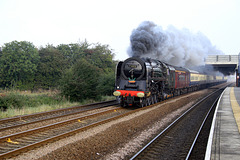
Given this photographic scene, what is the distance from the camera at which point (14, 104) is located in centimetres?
1427

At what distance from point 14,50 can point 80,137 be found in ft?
89.7

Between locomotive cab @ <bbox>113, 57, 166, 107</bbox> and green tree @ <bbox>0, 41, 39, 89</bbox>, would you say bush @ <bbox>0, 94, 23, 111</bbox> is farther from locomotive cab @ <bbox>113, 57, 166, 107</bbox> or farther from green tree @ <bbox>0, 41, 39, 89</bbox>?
green tree @ <bbox>0, 41, 39, 89</bbox>

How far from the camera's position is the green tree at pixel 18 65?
2967 centimetres

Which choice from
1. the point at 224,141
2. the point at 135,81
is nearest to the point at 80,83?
the point at 135,81

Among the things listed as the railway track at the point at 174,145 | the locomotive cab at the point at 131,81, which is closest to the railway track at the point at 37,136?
the railway track at the point at 174,145

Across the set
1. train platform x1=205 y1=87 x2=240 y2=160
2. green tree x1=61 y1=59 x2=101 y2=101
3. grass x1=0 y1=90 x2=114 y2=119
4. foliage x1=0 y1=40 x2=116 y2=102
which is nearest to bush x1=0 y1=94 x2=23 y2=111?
grass x1=0 y1=90 x2=114 y2=119

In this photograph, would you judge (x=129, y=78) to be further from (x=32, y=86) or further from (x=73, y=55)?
(x=73, y=55)

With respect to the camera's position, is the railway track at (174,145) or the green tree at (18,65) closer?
the railway track at (174,145)

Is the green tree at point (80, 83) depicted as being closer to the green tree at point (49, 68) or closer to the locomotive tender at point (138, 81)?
the locomotive tender at point (138, 81)

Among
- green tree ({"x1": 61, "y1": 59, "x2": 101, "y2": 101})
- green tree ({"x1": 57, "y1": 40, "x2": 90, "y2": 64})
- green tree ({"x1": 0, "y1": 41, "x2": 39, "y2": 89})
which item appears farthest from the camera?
green tree ({"x1": 57, "y1": 40, "x2": 90, "y2": 64})

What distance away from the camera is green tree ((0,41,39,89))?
29672 millimetres

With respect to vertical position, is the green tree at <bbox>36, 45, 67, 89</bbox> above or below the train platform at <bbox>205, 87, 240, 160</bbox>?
above

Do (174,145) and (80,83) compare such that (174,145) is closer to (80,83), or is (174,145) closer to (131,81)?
(131,81)

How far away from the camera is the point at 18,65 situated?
29.6 m
